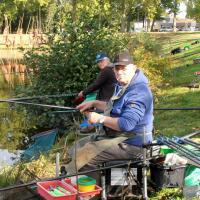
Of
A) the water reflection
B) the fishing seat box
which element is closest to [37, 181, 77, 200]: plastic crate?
the fishing seat box

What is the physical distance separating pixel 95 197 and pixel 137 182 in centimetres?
41

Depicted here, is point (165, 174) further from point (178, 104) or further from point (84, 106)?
point (178, 104)

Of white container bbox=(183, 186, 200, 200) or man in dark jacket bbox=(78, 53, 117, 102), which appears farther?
man in dark jacket bbox=(78, 53, 117, 102)

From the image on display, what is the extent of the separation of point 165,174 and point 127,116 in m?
0.83

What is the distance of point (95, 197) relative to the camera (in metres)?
4.08

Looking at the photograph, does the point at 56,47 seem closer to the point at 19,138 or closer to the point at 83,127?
the point at 19,138

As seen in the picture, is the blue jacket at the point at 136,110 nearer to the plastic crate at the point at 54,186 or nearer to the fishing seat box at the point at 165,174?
the fishing seat box at the point at 165,174

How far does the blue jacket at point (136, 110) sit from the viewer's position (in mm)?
3799

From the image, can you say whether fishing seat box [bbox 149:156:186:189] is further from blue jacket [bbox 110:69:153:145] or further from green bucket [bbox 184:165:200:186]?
blue jacket [bbox 110:69:153:145]

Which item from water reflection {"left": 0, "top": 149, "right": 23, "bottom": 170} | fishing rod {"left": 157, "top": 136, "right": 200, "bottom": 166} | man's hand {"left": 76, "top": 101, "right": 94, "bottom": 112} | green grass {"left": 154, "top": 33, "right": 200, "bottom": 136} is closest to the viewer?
fishing rod {"left": 157, "top": 136, "right": 200, "bottom": 166}

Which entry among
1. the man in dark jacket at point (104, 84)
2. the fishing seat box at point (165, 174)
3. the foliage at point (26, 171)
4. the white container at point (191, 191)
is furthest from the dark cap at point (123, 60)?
the man in dark jacket at point (104, 84)

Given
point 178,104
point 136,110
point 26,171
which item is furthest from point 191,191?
point 178,104

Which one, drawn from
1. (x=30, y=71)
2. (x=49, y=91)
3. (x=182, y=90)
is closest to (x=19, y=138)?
(x=49, y=91)

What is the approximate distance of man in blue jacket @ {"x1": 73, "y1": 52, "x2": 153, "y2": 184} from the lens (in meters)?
3.83
